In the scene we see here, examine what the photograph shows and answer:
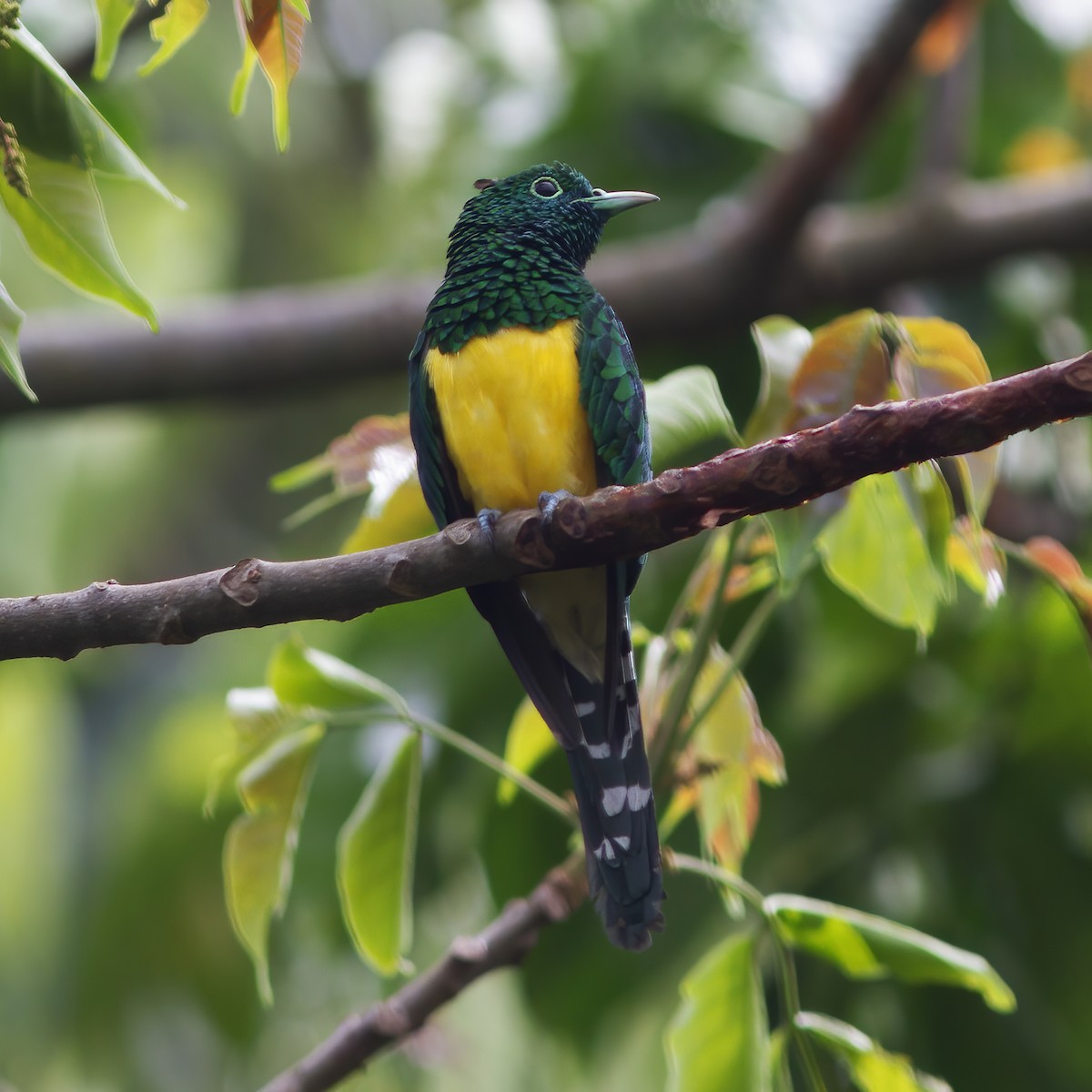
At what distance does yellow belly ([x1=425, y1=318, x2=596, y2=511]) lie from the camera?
8.29 ft

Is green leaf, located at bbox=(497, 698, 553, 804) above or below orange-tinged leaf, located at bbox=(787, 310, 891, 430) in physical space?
below

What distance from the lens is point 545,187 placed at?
2791 mm

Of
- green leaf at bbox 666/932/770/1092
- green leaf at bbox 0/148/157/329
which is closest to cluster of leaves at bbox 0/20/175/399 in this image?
green leaf at bbox 0/148/157/329

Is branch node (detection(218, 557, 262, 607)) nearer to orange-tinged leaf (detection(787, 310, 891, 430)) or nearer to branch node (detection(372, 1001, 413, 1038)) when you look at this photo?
branch node (detection(372, 1001, 413, 1038))

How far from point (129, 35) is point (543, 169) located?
239cm

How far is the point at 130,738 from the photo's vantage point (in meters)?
7.14

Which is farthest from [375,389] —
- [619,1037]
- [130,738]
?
[619,1037]

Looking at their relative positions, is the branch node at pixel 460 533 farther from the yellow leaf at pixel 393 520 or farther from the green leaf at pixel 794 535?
the yellow leaf at pixel 393 520

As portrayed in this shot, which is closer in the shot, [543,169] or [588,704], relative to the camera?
[588,704]

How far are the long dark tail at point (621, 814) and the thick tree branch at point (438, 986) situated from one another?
0.38 ft

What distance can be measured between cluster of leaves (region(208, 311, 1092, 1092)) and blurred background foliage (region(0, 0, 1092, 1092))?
1.20 ft

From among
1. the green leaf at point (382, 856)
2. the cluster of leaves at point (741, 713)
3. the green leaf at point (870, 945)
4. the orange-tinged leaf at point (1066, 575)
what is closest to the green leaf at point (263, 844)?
the cluster of leaves at point (741, 713)

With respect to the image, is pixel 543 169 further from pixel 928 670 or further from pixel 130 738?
pixel 130 738

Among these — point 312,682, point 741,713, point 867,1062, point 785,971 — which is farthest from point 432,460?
point 867,1062
